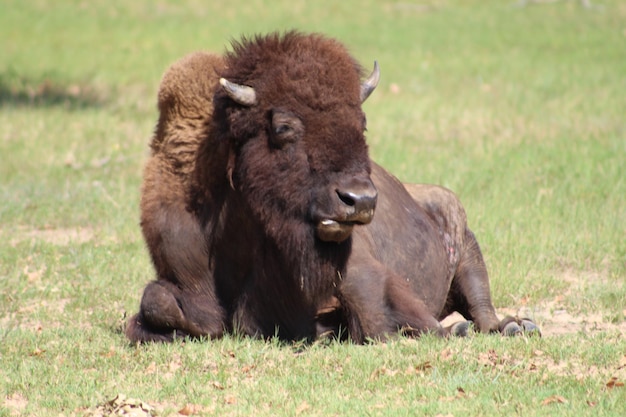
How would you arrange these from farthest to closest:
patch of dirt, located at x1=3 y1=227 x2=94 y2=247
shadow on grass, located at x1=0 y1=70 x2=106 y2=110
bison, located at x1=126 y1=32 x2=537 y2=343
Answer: shadow on grass, located at x1=0 y1=70 x2=106 y2=110, patch of dirt, located at x1=3 y1=227 x2=94 y2=247, bison, located at x1=126 y1=32 x2=537 y2=343

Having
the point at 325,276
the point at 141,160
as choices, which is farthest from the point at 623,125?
the point at 325,276

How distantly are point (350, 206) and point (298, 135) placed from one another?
0.59 meters

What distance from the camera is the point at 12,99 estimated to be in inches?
727

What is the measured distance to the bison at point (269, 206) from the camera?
20.1 ft

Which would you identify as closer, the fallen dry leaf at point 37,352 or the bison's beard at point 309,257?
the bison's beard at point 309,257

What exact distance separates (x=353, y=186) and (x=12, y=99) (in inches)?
546

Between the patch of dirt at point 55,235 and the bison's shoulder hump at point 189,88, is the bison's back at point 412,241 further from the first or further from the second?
the patch of dirt at point 55,235

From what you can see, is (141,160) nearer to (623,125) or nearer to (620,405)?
(623,125)

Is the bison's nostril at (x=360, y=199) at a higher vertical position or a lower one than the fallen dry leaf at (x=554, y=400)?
higher

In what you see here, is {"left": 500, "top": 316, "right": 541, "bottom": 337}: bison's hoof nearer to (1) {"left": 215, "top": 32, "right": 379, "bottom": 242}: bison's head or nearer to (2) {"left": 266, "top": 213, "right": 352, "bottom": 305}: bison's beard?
(2) {"left": 266, "top": 213, "right": 352, "bottom": 305}: bison's beard

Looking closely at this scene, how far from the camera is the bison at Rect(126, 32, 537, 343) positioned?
6141mm

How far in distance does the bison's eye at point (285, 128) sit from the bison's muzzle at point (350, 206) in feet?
1.57

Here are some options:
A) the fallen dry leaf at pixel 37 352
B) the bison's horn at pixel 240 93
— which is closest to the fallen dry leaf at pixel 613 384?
the bison's horn at pixel 240 93

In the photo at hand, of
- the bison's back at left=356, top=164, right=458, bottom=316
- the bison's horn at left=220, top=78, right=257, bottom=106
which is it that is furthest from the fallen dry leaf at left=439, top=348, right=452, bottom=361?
the bison's horn at left=220, top=78, right=257, bottom=106
